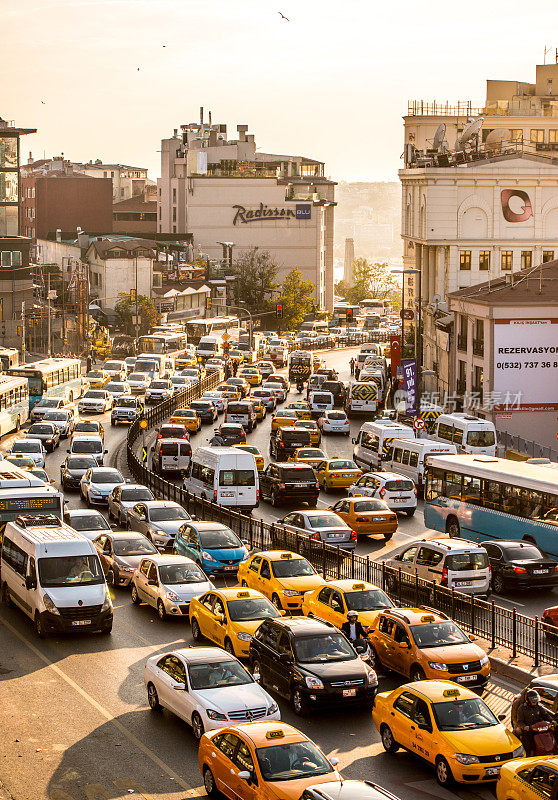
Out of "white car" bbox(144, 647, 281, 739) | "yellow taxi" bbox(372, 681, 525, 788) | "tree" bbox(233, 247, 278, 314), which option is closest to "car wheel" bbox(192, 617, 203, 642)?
"white car" bbox(144, 647, 281, 739)

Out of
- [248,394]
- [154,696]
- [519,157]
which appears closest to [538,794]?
[154,696]

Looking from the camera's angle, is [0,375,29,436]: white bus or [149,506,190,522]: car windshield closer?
[149,506,190,522]: car windshield

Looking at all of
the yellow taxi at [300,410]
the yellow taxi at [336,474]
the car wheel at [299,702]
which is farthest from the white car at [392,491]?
the yellow taxi at [300,410]

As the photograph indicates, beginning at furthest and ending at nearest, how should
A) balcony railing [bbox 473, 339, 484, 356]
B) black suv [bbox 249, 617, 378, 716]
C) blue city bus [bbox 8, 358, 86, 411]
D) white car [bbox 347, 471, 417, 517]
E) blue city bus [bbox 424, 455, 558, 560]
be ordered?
blue city bus [bbox 8, 358, 86, 411]
balcony railing [bbox 473, 339, 484, 356]
white car [bbox 347, 471, 417, 517]
blue city bus [bbox 424, 455, 558, 560]
black suv [bbox 249, 617, 378, 716]

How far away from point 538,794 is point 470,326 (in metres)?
52.4

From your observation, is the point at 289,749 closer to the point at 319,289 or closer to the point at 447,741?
the point at 447,741

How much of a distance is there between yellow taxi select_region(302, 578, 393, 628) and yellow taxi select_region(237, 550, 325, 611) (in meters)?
1.43

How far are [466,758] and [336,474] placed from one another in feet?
98.0

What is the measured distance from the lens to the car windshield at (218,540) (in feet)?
106

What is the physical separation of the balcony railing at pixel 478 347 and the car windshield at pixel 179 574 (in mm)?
39422

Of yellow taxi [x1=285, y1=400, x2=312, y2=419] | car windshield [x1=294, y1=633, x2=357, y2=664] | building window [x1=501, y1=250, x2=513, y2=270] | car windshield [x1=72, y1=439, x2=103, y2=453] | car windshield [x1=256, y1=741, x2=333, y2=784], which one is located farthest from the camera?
building window [x1=501, y1=250, x2=513, y2=270]

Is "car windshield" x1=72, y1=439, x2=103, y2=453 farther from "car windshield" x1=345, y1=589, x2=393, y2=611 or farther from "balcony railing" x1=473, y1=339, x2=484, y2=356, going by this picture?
"car windshield" x1=345, y1=589, x2=393, y2=611

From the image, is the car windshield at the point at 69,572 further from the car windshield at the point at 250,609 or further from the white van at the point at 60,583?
the car windshield at the point at 250,609

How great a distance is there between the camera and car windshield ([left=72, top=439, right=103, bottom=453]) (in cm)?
5131
